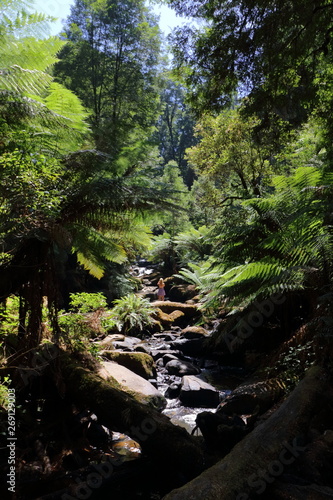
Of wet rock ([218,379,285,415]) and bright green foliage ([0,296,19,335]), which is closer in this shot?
bright green foliage ([0,296,19,335])

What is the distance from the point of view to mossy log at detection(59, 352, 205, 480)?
2.85 meters

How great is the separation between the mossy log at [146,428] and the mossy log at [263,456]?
0.82 meters

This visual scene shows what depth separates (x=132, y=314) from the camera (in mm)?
8117

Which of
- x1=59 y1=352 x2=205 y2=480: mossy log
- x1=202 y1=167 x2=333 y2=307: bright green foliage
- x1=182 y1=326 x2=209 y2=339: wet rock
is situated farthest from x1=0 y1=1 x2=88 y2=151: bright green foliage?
x1=182 y1=326 x2=209 y2=339: wet rock

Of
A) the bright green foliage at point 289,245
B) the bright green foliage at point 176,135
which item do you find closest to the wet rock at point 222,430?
the bright green foliage at point 289,245

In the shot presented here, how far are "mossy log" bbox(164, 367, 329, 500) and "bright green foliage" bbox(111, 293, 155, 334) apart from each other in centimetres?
577

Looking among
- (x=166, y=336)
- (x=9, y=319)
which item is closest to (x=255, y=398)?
(x=9, y=319)

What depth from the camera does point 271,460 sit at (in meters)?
2.04

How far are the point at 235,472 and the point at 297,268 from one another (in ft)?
8.15

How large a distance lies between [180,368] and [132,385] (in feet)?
7.20

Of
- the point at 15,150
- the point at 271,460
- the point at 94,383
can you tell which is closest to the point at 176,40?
the point at 15,150

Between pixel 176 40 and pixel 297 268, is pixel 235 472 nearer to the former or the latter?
pixel 297 268

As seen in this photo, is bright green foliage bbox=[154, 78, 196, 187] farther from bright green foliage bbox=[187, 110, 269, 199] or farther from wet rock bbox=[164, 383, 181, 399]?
wet rock bbox=[164, 383, 181, 399]

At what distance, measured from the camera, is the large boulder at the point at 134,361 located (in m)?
5.20
